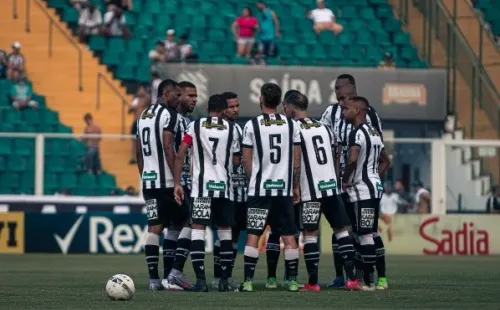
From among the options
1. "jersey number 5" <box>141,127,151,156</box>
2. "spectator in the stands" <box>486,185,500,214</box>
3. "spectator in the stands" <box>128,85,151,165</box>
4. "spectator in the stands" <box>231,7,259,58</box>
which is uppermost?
"spectator in the stands" <box>231,7,259,58</box>

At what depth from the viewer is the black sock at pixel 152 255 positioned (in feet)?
53.6

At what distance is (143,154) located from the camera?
16.5 metres

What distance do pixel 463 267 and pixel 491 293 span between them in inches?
252

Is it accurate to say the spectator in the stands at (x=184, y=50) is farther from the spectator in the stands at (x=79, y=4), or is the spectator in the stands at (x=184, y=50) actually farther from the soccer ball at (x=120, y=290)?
the soccer ball at (x=120, y=290)

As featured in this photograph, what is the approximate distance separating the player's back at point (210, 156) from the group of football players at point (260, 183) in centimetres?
1

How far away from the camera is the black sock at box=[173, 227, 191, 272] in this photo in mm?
16484

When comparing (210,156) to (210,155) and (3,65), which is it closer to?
(210,155)

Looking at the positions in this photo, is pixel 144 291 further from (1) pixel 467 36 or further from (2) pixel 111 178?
(1) pixel 467 36

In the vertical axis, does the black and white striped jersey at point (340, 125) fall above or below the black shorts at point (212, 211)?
above

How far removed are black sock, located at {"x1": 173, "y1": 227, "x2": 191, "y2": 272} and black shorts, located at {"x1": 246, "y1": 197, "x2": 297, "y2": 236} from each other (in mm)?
1025

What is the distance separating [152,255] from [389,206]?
11899mm

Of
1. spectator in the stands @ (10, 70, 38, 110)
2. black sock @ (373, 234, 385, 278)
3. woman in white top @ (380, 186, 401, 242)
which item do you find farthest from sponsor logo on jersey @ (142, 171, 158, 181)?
spectator in the stands @ (10, 70, 38, 110)

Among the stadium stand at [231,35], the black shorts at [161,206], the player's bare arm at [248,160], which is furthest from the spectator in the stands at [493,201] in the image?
the player's bare arm at [248,160]

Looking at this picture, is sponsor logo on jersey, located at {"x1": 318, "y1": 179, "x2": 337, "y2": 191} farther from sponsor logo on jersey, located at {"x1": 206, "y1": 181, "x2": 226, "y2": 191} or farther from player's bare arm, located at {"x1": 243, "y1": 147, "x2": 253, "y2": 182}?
sponsor logo on jersey, located at {"x1": 206, "y1": 181, "x2": 226, "y2": 191}
